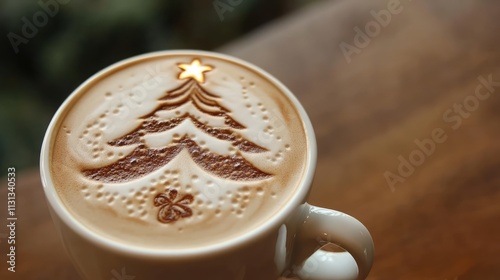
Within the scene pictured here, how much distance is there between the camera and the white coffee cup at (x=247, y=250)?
0.48 m

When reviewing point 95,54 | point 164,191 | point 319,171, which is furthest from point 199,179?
point 95,54

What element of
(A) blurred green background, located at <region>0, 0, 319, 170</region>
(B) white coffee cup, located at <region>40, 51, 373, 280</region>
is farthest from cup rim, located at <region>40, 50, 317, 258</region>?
(A) blurred green background, located at <region>0, 0, 319, 170</region>

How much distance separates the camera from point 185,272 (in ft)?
1.59

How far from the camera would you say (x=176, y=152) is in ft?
1.87

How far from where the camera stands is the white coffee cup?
1.59 ft

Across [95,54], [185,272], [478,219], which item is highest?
[185,272]

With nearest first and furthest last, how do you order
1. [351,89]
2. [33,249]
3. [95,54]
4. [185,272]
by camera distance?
[185,272] → [33,249] → [351,89] → [95,54]

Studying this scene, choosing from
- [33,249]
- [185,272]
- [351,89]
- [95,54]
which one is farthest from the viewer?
[95,54]

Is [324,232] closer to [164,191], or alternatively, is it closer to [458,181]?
[164,191]

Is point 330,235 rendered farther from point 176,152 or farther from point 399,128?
point 399,128

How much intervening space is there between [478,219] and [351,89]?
27 cm

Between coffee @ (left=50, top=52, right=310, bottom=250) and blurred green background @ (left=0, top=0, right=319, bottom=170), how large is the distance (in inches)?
27.2

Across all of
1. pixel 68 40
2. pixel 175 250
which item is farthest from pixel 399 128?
pixel 68 40

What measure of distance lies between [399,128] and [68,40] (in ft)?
2.55
